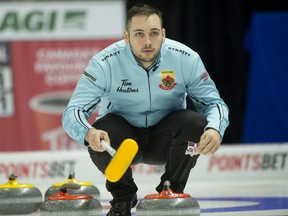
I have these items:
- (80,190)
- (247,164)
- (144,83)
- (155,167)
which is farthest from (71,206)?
(247,164)

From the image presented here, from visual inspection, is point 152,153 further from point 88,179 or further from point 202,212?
point 88,179

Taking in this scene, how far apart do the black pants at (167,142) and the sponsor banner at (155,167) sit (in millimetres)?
3337

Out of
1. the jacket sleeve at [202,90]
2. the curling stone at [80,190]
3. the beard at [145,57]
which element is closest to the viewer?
the beard at [145,57]

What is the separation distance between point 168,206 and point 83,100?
0.81m

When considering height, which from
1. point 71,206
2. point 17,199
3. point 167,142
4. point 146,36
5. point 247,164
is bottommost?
point 247,164

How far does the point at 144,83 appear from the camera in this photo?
3869 mm

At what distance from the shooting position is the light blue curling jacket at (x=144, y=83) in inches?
149

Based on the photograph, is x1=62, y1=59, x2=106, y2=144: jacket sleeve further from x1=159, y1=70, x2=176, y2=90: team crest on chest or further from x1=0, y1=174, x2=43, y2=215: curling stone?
x1=0, y1=174, x2=43, y2=215: curling stone

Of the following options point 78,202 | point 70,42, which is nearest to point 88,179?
point 70,42

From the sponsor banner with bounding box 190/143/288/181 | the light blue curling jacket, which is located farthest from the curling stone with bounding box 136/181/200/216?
the sponsor banner with bounding box 190/143/288/181

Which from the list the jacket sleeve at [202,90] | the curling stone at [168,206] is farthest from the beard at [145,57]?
the curling stone at [168,206]

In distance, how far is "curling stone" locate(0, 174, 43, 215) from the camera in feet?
13.6

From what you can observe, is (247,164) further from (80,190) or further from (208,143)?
(208,143)

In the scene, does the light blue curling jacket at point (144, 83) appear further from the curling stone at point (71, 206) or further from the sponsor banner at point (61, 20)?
the sponsor banner at point (61, 20)
